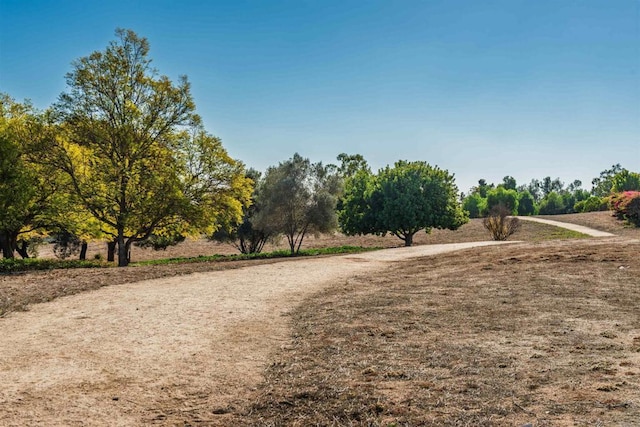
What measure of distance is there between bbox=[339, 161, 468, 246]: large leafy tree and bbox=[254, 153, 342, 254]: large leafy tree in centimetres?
483

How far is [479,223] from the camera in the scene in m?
55.3

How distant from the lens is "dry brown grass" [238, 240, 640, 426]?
13.8ft

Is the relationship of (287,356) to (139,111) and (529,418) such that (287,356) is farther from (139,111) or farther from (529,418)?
(139,111)

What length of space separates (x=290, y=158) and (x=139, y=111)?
12268mm

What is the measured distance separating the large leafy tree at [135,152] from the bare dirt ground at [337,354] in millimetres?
9240

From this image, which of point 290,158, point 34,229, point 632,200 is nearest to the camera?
point 34,229

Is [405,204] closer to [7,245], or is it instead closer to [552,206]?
[7,245]

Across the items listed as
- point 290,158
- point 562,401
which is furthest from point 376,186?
point 562,401

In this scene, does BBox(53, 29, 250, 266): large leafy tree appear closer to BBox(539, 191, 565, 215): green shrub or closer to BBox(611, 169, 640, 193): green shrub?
BBox(611, 169, 640, 193): green shrub

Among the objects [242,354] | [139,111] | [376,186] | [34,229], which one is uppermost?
[139,111]

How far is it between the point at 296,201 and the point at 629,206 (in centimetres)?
3185

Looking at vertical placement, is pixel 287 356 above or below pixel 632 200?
below

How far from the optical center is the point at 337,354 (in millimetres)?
6480

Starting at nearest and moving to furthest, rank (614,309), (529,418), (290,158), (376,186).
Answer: (529,418)
(614,309)
(290,158)
(376,186)
